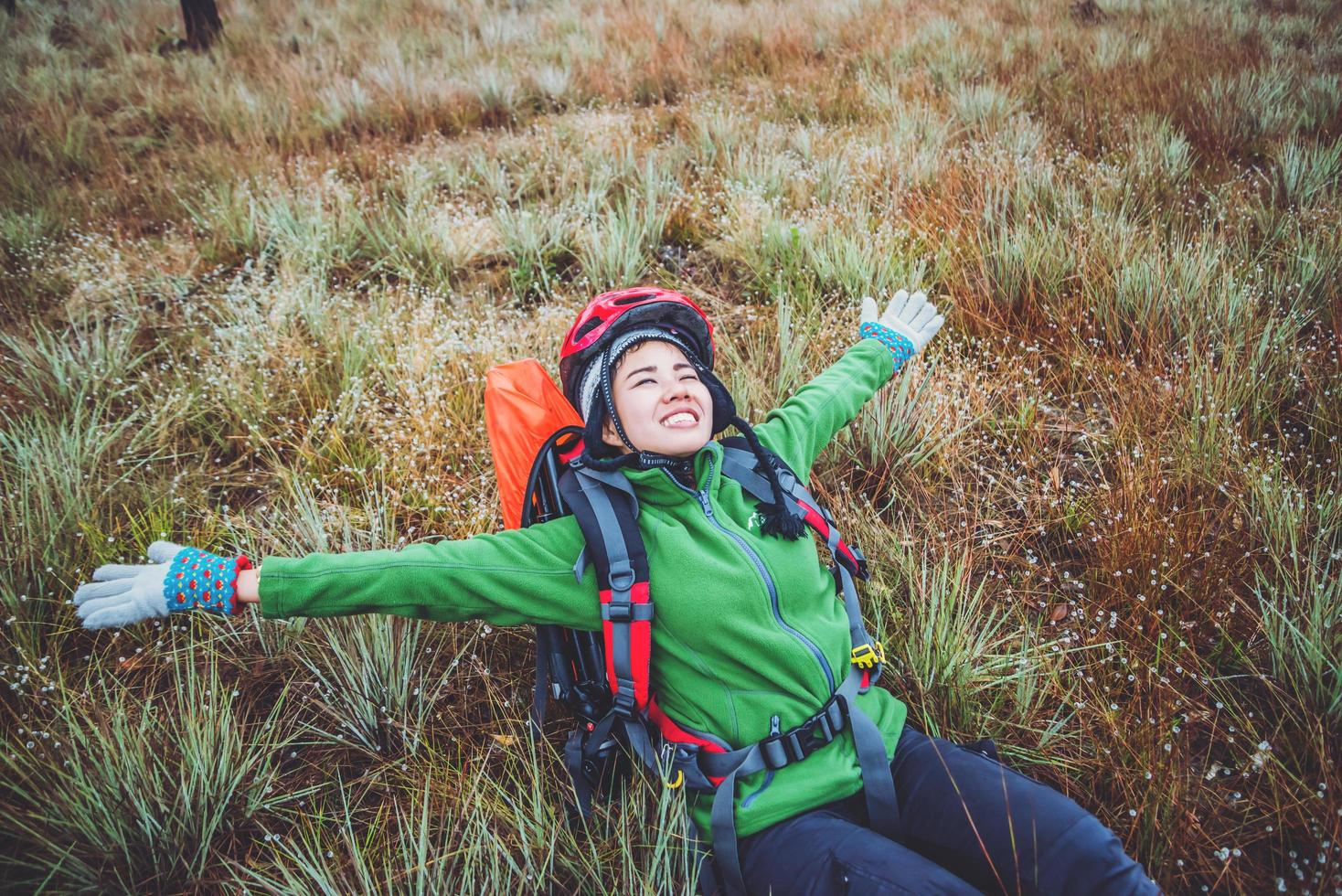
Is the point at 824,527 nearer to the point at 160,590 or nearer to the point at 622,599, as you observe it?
the point at 622,599

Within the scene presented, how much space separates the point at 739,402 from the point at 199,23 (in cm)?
1202

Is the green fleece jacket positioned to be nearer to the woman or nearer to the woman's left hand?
the woman

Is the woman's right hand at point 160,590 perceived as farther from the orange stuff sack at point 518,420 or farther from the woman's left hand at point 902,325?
the woman's left hand at point 902,325

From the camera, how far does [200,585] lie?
5.70ft

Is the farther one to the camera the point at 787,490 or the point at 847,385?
the point at 847,385

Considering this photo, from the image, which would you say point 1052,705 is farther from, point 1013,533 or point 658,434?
point 658,434

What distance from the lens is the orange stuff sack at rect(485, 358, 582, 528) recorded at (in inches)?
95.3

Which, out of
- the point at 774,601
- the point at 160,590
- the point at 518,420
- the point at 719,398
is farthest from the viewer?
the point at 518,420

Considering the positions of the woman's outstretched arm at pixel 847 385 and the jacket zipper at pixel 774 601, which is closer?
the jacket zipper at pixel 774 601

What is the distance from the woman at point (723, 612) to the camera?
1.70 m

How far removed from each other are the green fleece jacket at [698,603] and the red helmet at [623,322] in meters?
0.51

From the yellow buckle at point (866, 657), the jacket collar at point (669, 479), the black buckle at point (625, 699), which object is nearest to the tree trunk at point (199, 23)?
the jacket collar at point (669, 479)

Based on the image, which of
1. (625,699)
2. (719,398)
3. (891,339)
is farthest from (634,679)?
(891,339)

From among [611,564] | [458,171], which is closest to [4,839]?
[611,564]
